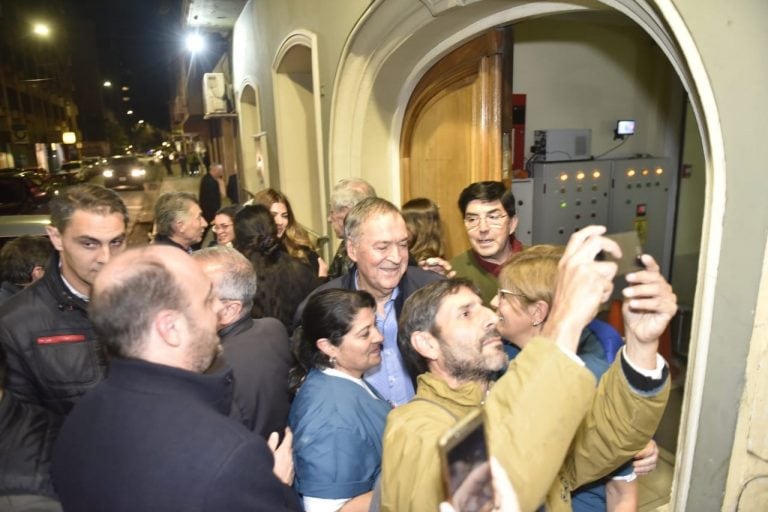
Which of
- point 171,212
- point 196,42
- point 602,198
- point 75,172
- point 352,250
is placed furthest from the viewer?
point 75,172

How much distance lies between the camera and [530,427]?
106 cm

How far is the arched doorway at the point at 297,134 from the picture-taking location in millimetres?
6910

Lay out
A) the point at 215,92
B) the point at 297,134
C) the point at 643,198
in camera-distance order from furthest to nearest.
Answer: the point at 215,92, the point at 297,134, the point at 643,198

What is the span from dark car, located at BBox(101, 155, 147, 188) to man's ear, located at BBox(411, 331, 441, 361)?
82.5 ft

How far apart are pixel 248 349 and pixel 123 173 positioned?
25.7 meters

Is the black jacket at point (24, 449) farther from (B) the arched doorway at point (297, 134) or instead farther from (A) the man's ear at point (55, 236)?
(B) the arched doorway at point (297, 134)

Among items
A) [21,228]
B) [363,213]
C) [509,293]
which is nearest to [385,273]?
[363,213]

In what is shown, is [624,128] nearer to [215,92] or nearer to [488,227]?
[488,227]

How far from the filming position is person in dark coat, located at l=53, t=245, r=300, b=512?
3.84ft

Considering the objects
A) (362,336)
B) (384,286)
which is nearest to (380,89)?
(384,286)

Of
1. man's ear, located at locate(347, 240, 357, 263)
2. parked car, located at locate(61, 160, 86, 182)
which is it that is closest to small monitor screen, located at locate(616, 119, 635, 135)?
man's ear, located at locate(347, 240, 357, 263)

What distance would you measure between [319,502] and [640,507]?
106 inches

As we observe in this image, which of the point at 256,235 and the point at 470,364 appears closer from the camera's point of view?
the point at 470,364

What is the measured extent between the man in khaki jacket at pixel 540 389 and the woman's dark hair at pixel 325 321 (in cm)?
24
